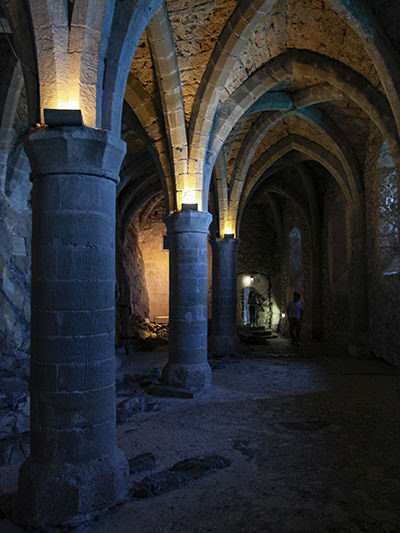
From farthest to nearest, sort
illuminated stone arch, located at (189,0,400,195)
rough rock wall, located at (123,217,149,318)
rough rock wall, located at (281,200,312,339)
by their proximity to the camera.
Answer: rough rock wall, located at (123,217,149,318)
rough rock wall, located at (281,200,312,339)
illuminated stone arch, located at (189,0,400,195)

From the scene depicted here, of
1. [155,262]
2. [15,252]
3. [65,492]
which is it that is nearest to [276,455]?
[65,492]

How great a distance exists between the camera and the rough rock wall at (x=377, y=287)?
7.67 meters

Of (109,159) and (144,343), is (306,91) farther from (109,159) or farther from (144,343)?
(144,343)

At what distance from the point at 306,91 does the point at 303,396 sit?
5.74 metres

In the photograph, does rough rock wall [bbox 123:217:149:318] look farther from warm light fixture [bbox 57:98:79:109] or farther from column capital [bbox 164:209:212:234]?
warm light fixture [bbox 57:98:79:109]

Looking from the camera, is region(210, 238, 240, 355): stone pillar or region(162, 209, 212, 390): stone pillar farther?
region(210, 238, 240, 355): stone pillar

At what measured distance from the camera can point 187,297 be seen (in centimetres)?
613

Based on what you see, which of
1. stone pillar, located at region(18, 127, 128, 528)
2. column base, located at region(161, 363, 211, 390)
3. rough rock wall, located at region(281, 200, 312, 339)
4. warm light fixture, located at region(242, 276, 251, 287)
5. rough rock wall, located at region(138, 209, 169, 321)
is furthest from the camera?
warm light fixture, located at region(242, 276, 251, 287)

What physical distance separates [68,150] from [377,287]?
746 cm

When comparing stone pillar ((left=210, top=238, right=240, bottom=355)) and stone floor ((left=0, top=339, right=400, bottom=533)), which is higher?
stone pillar ((left=210, top=238, right=240, bottom=355))

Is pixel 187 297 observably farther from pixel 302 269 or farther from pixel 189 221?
pixel 302 269

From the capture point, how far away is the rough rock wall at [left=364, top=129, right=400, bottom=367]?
7668 mm

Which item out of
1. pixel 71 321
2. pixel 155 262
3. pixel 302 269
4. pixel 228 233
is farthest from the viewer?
pixel 155 262

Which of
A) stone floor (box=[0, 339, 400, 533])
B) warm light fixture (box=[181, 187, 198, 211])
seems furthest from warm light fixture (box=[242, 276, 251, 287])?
warm light fixture (box=[181, 187, 198, 211])
